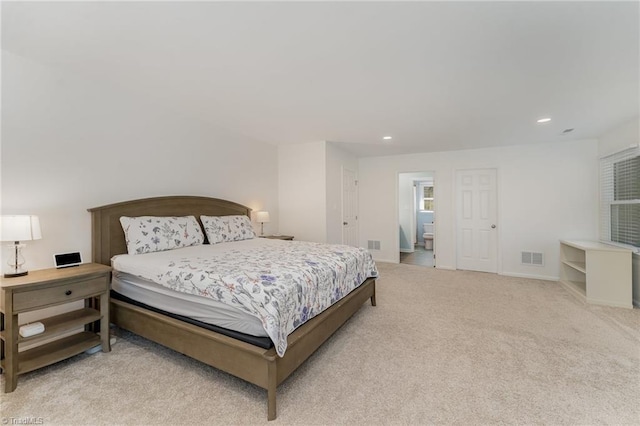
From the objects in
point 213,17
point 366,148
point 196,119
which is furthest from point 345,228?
point 213,17

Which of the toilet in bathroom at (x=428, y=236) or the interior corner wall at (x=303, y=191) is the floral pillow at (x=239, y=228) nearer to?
the interior corner wall at (x=303, y=191)

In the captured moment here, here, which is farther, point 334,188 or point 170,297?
point 334,188

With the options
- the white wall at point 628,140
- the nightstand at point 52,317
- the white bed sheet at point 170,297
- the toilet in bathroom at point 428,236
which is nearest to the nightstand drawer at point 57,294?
the nightstand at point 52,317

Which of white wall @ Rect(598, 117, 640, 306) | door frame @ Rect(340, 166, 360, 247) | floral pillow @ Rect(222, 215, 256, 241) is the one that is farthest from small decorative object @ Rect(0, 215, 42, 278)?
white wall @ Rect(598, 117, 640, 306)

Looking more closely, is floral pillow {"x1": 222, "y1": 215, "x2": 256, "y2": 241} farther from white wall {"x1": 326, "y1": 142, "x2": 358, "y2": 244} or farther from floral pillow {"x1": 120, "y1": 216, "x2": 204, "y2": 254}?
white wall {"x1": 326, "y1": 142, "x2": 358, "y2": 244}

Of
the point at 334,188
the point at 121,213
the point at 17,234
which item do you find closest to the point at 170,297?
the point at 17,234

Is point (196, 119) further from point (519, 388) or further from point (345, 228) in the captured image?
point (519, 388)

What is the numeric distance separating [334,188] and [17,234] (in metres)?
4.00

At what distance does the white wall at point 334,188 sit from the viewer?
15.8 ft

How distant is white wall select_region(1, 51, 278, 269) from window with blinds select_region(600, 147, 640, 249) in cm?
566

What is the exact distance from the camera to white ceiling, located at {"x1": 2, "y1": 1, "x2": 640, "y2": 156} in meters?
1.60

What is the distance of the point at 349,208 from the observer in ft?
18.8

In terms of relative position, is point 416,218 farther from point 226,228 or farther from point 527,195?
point 226,228

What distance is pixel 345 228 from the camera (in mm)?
5543
